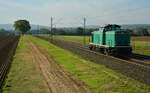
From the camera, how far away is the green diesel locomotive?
21.8 m

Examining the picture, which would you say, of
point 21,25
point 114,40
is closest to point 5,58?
point 114,40

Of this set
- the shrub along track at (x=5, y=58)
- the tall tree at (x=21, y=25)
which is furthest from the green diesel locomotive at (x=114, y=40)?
the tall tree at (x=21, y=25)

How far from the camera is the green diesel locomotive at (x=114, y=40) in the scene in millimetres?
21750

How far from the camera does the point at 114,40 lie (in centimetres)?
2191

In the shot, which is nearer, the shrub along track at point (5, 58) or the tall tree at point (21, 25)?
the shrub along track at point (5, 58)

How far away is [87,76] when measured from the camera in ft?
41.4

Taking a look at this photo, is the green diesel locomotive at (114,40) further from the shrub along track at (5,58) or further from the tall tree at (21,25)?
the tall tree at (21,25)

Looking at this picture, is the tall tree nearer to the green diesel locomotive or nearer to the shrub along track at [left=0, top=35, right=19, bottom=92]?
the shrub along track at [left=0, top=35, right=19, bottom=92]

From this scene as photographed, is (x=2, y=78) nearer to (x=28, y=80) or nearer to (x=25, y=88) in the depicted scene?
(x=28, y=80)

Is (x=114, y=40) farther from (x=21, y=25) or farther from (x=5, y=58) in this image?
(x=21, y=25)

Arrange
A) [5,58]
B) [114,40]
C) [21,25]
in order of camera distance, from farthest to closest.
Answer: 1. [21,25]
2. [114,40]
3. [5,58]

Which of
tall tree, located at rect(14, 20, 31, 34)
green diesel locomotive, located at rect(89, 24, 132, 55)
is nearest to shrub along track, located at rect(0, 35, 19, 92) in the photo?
green diesel locomotive, located at rect(89, 24, 132, 55)

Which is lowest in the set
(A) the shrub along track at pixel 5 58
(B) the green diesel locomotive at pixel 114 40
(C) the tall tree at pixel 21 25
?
(A) the shrub along track at pixel 5 58

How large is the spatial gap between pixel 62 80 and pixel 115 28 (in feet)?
48.6
